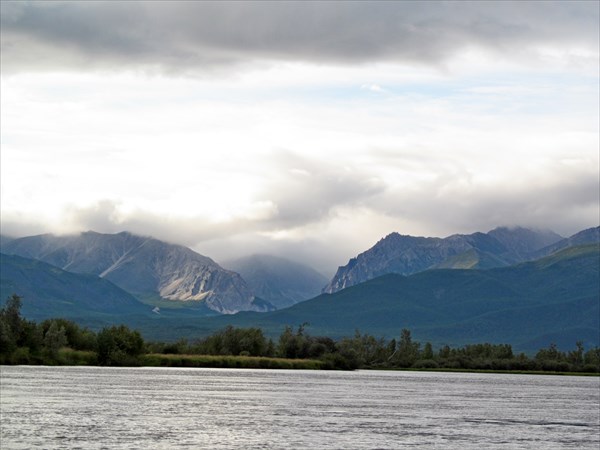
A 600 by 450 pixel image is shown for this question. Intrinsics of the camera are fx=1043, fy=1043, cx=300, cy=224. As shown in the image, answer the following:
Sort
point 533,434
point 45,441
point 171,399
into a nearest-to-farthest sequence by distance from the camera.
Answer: point 45,441
point 533,434
point 171,399

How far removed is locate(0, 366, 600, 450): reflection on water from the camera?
90500mm

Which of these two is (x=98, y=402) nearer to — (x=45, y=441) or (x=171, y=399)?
(x=171, y=399)

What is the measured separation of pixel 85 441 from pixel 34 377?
89180 millimetres

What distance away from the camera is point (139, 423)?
10119 centimetres

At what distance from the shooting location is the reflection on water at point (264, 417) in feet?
297

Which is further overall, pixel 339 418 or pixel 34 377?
pixel 34 377

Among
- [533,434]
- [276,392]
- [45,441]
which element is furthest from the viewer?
[276,392]

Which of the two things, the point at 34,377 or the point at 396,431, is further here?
the point at 34,377

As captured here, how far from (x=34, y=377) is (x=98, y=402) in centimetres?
5008

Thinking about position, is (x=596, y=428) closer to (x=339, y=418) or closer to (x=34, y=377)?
(x=339, y=418)

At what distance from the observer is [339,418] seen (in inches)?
4621

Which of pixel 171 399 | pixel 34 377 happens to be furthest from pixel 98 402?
pixel 34 377

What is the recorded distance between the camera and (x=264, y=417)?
115688 millimetres

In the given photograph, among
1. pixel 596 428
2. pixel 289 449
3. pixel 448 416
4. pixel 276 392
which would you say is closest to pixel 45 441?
pixel 289 449
